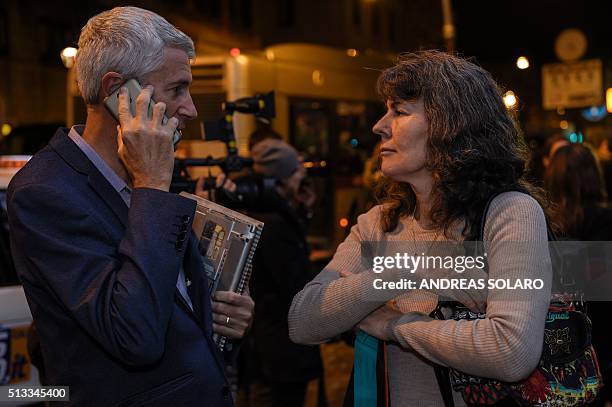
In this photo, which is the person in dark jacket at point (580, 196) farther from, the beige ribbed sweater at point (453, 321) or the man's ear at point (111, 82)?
the man's ear at point (111, 82)

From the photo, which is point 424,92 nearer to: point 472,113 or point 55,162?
point 472,113

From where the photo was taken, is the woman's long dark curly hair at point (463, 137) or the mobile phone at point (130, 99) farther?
the woman's long dark curly hair at point (463, 137)

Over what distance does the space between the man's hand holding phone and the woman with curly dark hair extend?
686 millimetres

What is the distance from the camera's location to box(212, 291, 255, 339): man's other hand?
7.93 feet

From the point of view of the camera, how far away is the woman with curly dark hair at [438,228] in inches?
81.7

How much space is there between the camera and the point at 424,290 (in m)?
2.30

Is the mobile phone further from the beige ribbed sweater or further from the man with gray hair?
the beige ribbed sweater

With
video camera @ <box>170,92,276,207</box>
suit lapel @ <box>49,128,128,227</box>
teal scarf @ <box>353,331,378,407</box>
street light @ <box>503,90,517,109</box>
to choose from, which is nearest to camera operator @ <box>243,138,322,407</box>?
video camera @ <box>170,92,276,207</box>

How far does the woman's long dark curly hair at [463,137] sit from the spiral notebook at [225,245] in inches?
22.9

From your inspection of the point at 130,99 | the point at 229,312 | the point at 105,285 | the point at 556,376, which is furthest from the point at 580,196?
the point at 105,285

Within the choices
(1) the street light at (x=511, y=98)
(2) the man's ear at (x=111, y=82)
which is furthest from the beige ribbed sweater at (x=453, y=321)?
(2) the man's ear at (x=111, y=82)

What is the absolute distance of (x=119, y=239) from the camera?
6.64 ft

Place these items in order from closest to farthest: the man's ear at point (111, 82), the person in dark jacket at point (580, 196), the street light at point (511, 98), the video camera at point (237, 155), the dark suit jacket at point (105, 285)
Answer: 1. the dark suit jacket at point (105, 285)
2. the man's ear at point (111, 82)
3. the street light at point (511, 98)
4. the video camera at point (237, 155)
5. the person in dark jacket at point (580, 196)

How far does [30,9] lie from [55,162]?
21468 millimetres
